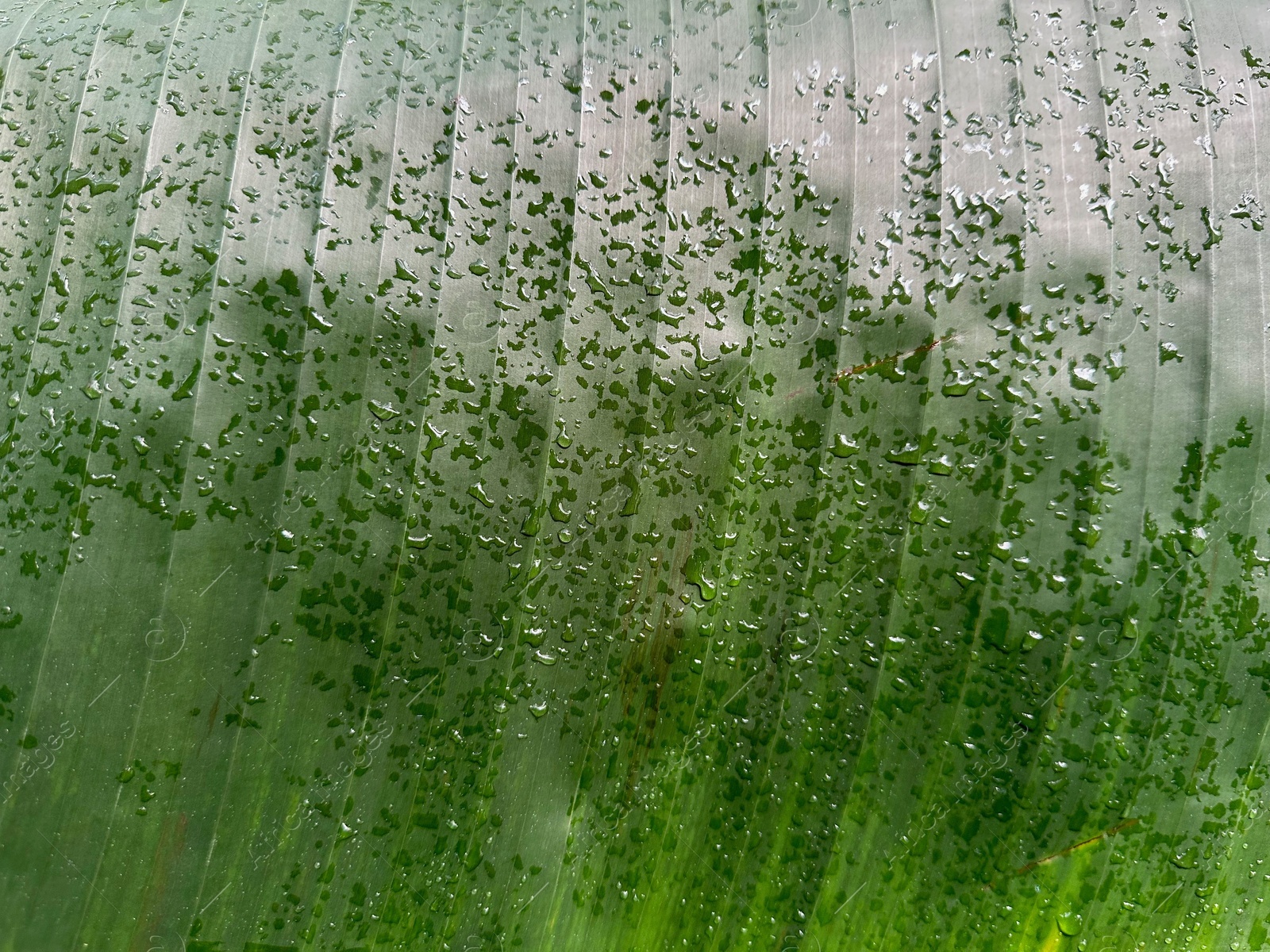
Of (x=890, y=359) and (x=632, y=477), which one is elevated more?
(x=890, y=359)

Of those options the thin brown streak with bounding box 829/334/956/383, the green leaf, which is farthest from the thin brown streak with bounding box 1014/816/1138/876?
the thin brown streak with bounding box 829/334/956/383

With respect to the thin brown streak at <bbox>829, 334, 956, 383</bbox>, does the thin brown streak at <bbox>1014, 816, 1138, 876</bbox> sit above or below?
below

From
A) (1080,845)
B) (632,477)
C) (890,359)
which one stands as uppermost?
(890,359)

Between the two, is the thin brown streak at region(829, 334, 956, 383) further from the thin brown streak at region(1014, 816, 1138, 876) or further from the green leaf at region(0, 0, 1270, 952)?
the thin brown streak at region(1014, 816, 1138, 876)

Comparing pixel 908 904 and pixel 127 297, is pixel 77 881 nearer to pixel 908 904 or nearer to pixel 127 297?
pixel 127 297

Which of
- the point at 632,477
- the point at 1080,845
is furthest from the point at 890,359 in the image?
the point at 1080,845

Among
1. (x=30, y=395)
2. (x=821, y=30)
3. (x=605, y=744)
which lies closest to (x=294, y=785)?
(x=605, y=744)

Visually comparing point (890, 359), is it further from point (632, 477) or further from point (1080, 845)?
point (1080, 845)

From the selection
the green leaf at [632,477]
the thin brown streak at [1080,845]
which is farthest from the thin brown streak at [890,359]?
the thin brown streak at [1080,845]

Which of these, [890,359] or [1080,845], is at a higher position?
[890,359]
